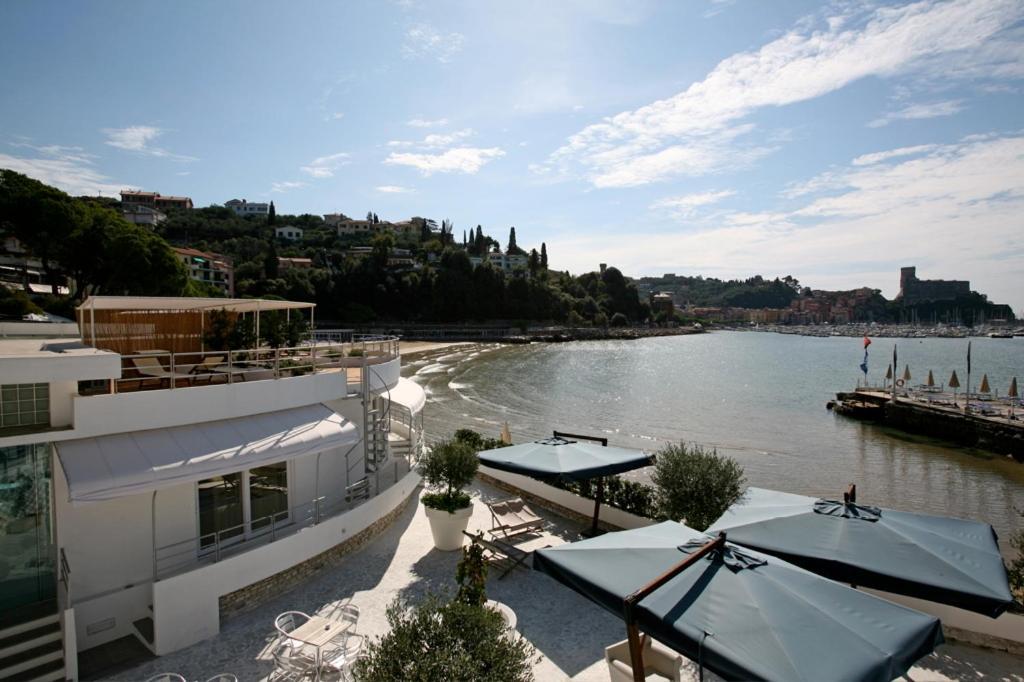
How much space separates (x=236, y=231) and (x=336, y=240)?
83.7 ft

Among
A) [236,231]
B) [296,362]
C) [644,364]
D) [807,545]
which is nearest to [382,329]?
[644,364]

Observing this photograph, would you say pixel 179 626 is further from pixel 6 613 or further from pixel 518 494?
pixel 518 494

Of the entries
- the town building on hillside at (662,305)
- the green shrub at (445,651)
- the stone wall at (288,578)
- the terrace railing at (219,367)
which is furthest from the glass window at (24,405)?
the town building on hillside at (662,305)

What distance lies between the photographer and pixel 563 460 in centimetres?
932

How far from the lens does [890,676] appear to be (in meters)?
3.47

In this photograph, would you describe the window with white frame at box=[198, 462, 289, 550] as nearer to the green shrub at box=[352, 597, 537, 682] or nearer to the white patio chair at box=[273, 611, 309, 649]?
the white patio chair at box=[273, 611, 309, 649]

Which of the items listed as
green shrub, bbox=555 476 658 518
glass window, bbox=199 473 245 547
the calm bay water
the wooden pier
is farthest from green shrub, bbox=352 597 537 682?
the wooden pier

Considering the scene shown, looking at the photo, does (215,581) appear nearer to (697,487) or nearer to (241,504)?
(241,504)

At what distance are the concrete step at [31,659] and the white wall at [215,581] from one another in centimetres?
99

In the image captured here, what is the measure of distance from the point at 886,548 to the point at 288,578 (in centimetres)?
793

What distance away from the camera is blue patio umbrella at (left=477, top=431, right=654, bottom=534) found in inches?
349

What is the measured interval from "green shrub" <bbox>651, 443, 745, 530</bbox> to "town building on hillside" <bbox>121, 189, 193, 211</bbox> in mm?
155539

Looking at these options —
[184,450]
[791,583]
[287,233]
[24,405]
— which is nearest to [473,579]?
[791,583]

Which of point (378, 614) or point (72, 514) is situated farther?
point (378, 614)
